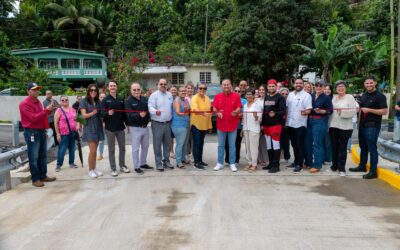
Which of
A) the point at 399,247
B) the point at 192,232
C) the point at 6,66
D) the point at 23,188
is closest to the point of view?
the point at 399,247

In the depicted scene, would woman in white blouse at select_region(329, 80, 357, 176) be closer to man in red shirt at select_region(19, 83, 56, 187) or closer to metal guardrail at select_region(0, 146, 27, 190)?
man in red shirt at select_region(19, 83, 56, 187)

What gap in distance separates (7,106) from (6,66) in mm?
12041

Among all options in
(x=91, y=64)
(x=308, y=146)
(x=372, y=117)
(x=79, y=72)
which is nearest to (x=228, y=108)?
(x=308, y=146)

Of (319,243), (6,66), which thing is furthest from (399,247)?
(6,66)

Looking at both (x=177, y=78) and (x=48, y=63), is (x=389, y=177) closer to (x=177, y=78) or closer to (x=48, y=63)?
(x=177, y=78)

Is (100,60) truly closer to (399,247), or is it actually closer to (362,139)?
(362,139)

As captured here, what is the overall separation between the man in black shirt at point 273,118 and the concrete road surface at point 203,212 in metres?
0.51

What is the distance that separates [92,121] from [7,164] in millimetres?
1709

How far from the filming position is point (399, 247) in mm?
4395

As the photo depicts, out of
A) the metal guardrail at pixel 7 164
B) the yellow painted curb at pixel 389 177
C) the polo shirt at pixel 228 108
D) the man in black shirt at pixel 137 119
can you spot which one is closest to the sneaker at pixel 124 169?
the man in black shirt at pixel 137 119

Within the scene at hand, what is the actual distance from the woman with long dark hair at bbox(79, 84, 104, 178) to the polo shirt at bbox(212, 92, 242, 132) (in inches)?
95.7

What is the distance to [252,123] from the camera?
827 cm

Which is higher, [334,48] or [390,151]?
[334,48]

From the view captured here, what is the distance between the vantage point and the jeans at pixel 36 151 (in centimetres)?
713
